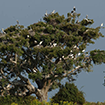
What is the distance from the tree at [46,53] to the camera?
20250 mm

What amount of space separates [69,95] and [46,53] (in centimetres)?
530

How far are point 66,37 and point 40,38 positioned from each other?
2.96 metres

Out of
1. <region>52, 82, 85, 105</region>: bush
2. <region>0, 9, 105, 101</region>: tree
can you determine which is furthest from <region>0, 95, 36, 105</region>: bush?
<region>52, 82, 85, 105</region>: bush

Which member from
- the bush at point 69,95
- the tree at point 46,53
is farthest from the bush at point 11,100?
the bush at point 69,95

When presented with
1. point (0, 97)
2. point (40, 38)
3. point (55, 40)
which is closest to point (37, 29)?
point (40, 38)

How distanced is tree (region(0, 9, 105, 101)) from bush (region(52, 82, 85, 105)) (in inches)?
58.2

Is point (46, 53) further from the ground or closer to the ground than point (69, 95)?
further from the ground

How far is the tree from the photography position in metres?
20.2

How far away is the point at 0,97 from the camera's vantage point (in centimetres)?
2230

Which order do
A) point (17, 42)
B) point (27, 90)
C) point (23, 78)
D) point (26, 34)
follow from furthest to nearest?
1. point (27, 90)
2. point (23, 78)
3. point (26, 34)
4. point (17, 42)

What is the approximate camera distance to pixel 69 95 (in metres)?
20.8

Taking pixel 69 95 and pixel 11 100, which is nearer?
pixel 69 95

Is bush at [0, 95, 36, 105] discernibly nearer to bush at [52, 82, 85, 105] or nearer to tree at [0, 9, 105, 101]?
tree at [0, 9, 105, 101]

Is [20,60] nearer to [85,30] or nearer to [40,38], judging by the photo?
[40,38]
